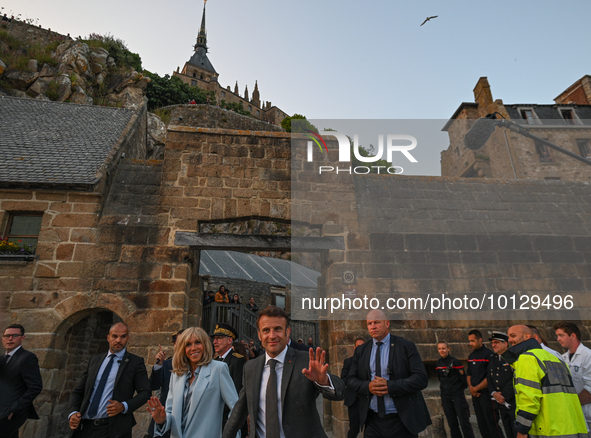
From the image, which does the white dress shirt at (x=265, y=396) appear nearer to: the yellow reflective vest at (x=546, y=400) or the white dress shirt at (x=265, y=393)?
the white dress shirt at (x=265, y=393)

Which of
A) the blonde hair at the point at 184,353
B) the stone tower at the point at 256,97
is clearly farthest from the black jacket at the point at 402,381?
the stone tower at the point at 256,97

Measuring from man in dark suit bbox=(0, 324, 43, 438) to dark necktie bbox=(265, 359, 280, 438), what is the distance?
9.79 ft

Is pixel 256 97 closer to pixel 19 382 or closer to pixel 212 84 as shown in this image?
pixel 212 84

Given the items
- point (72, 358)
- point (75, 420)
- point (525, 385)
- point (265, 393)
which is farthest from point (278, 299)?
point (265, 393)

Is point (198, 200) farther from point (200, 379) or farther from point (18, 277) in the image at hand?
point (200, 379)

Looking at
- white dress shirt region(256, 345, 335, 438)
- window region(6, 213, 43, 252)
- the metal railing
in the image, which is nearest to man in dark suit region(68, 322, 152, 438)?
white dress shirt region(256, 345, 335, 438)

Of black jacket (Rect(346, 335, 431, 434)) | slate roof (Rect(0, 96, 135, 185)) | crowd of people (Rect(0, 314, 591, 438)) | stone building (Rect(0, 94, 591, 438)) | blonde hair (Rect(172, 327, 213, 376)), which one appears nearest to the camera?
crowd of people (Rect(0, 314, 591, 438))

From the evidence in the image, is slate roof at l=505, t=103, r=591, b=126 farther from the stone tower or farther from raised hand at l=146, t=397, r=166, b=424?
the stone tower

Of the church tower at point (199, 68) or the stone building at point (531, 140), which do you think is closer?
the stone building at point (531, 140)

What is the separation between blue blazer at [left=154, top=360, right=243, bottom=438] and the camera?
2764 mm

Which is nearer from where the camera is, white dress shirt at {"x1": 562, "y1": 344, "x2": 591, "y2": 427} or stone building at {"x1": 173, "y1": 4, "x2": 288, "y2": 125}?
white dress shirt at {"x1": 562, "y1": 344, "x2": 591, "y2": 427}

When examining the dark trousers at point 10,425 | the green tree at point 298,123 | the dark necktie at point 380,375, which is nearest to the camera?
the dark necktie at point 380,375

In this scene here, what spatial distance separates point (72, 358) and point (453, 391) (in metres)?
7.77

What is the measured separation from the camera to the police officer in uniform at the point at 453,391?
544cm
